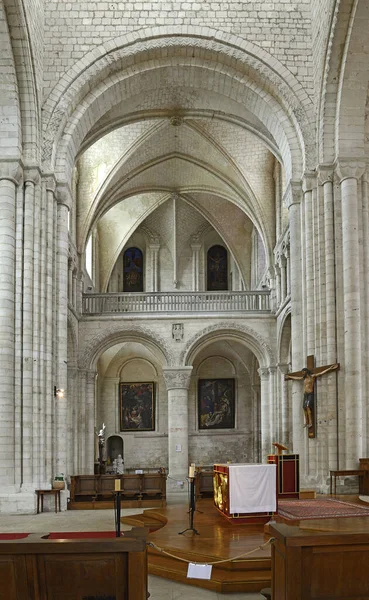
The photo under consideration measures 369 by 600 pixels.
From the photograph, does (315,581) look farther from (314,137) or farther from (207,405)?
(207,405)

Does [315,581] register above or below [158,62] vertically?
below

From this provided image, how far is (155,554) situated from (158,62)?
41.1 feet

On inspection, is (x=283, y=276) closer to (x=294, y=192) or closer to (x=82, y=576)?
(x=294, y=192)

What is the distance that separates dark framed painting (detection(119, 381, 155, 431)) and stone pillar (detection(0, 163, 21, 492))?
16.2m

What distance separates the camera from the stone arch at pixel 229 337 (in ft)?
80.3

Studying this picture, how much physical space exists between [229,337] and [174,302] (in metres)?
2.26

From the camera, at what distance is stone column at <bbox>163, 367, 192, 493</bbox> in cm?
2458

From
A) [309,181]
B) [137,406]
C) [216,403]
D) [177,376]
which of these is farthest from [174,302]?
[309,181]

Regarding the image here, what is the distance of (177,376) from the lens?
81.3 ft

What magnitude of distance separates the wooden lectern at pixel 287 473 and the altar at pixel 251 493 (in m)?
2.00

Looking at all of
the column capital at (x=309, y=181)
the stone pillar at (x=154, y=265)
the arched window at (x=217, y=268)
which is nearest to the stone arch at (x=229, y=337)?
the stone pillar at (x=154, y=265)

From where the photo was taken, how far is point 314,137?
16453mm

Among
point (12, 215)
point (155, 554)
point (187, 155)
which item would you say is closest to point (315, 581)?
point (155, 554)

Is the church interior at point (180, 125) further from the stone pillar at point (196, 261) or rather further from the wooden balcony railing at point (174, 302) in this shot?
the stone pillar at point (196, 261)
